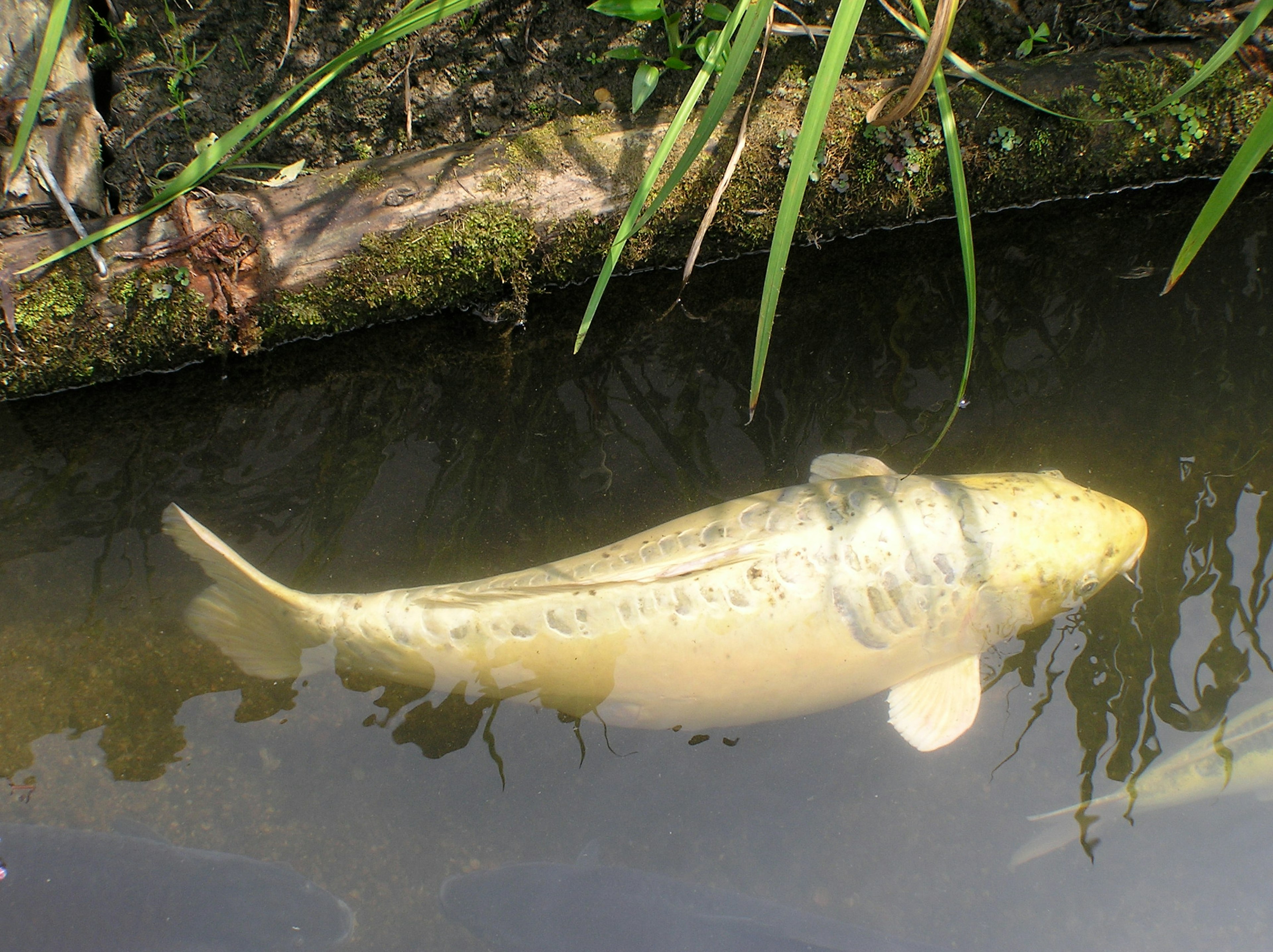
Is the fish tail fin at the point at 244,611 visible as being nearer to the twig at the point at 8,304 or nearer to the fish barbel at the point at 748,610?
the fish barbel at the point at 748,610

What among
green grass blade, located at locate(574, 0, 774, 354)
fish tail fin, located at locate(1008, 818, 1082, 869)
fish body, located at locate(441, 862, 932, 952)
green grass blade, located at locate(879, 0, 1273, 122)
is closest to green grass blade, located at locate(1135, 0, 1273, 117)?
green grass blade, located at locate(879, 0, 1273, 122)

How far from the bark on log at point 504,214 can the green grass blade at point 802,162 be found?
147cm

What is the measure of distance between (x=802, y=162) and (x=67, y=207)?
2987 mm

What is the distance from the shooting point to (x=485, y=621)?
269cm

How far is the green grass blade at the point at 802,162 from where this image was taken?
Answer: 7.18 feet

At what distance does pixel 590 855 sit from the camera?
9.15 feet

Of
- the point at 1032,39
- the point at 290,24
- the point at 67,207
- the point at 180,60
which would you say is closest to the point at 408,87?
the point at 290,24

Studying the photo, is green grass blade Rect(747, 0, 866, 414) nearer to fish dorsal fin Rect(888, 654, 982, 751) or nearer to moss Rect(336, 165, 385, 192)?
Answer: fish dorsal fin Rect(888, 654, 982, 751)

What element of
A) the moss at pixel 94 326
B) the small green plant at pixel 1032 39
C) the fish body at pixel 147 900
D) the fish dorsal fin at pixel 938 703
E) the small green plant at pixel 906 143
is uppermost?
the small green plant at pixel 1032 39

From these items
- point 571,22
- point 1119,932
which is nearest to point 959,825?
point 1119,932

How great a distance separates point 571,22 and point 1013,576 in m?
3.16

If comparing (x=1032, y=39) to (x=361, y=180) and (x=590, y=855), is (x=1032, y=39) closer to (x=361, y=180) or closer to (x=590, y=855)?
(x=361, y=180)

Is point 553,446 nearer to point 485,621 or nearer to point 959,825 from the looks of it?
point 485,621

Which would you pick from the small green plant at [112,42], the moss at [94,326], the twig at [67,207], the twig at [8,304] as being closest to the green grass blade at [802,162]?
the moss at [94,326]
